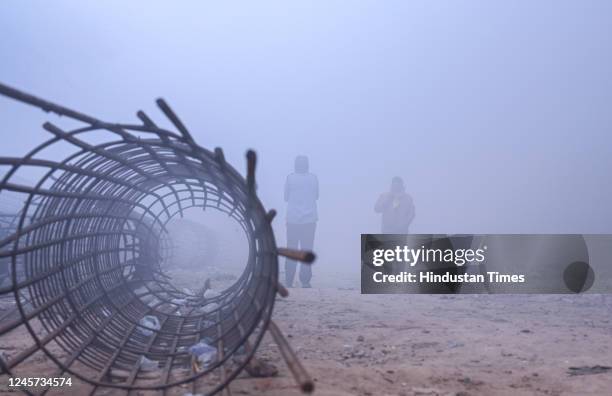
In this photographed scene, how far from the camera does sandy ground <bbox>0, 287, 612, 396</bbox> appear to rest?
10.5 feet

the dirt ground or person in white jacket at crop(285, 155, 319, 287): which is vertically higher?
person in white jacket at crop(285, 155, 319, 287)

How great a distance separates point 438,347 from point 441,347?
0.09 ft

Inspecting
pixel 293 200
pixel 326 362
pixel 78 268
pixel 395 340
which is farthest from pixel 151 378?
pixel 293 200

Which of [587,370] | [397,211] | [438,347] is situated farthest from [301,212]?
[587,370]

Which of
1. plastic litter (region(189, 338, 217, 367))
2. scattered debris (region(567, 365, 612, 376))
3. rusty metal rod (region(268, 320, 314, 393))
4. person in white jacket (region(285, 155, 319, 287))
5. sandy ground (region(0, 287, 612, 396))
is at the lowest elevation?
scattered debris (region(567, 365, 612, 376))

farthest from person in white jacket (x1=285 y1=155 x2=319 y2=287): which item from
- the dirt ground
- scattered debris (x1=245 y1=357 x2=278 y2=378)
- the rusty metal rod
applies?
the rusty metal rod

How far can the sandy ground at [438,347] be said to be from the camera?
3.19m

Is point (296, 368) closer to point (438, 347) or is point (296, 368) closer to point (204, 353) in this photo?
point (204, 353)

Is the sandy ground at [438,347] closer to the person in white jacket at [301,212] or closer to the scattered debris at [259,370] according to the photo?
the scattered debris at [259,370]

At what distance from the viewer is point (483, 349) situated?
4.30m

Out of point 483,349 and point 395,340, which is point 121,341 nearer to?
point 395,340

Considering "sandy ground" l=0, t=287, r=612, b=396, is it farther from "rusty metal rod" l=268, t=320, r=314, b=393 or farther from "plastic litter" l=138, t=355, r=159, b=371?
"rusty metal rod" l=268, t=320, r=314, b=393

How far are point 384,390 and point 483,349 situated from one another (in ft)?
5.43

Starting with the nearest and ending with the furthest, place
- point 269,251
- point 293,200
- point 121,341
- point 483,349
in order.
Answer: point 269,251 → point 121,341 → point 483,349 → point 293,200
